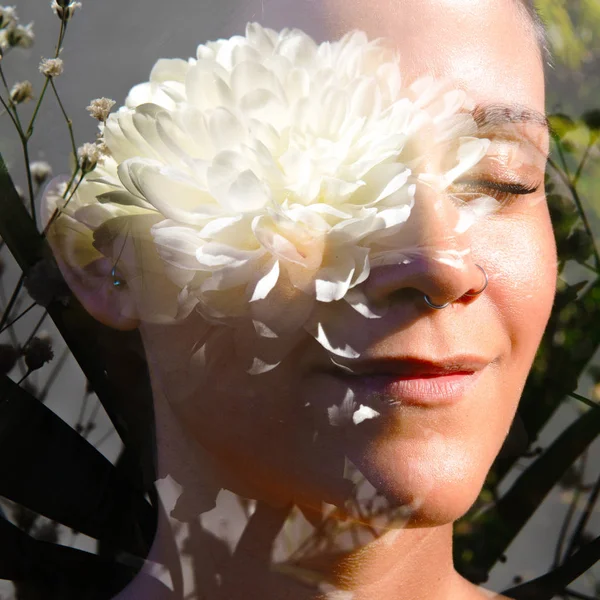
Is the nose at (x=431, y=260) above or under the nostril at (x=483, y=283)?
above

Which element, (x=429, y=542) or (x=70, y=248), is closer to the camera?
(x=70, y=248)

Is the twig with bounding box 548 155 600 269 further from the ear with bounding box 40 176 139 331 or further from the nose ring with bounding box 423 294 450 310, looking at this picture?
the ear with bounding box 40 176 139 331

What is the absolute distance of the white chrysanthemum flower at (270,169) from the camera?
1.84 feet

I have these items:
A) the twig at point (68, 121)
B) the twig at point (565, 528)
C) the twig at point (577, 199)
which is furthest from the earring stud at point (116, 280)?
the twig at point (565, 528)

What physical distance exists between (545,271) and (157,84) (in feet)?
1.35

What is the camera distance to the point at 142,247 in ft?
1.98

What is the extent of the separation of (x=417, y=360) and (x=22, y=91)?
418 millimetres

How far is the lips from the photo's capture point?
0.60 m

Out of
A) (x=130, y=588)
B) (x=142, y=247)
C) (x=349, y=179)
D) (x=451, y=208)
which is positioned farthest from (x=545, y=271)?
(x=130, y=588)

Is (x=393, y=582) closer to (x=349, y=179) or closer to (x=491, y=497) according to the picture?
(x=491, y=497)

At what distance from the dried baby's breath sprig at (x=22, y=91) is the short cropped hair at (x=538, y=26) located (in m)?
0.47

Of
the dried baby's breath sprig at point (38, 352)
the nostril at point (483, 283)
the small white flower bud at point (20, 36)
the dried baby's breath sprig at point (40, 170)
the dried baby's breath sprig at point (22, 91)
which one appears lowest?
the dried baby's breath sprig at point (38, 352)

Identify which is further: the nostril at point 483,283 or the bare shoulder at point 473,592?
the bare shoulder at point 473,592

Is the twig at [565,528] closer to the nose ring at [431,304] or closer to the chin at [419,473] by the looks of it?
the chin at [419,473]
